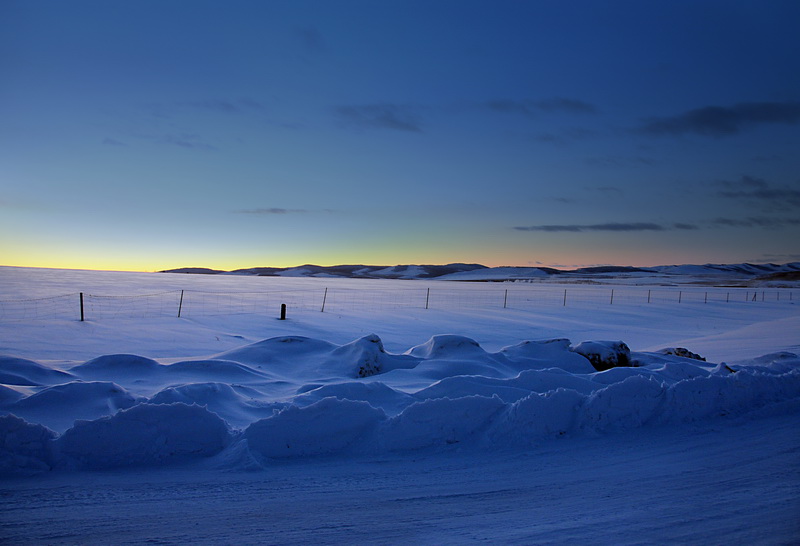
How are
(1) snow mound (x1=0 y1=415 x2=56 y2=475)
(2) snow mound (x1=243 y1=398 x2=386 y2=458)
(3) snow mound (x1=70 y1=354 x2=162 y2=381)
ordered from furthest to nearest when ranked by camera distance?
(3) snow mound (x1=70 y1=354 x2=162 y2=381) → (2) snow mound (x1=243 y1=398 x2=386 y2=458) → (1) snow mound (x1=0 y1=415 x2=56 y2=475)

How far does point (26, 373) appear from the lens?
23.5ft

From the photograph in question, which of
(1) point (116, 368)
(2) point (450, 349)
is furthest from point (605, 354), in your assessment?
(1) point (116, 368)

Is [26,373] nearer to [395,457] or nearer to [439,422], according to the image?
[395,457]

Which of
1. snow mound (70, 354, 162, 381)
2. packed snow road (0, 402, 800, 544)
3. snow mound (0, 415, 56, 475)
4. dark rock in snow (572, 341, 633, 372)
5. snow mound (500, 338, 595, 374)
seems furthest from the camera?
dark rock in snow (572, 341, 633, 372)

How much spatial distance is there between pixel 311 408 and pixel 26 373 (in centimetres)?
498

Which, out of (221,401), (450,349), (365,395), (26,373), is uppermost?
(450,349)

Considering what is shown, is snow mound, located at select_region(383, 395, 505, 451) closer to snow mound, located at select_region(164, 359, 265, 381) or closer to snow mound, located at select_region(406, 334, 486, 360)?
snow mound, located at select_region(164, 359, 265, 381)

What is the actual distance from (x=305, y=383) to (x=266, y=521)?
434 centimetres

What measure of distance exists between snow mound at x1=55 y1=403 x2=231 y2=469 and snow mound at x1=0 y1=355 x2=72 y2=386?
3.18 meters

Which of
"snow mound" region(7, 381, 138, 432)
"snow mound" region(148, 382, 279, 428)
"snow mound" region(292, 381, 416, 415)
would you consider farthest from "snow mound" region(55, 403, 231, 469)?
"snow mound" region(292, 381, 416, 415)

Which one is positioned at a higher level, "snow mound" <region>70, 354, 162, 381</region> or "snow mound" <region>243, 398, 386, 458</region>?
"snow mound" <region>243, 398, 386, 458</region>

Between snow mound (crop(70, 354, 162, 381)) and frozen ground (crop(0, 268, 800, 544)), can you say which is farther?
snow mound (crop(70, 354, 162, 381))

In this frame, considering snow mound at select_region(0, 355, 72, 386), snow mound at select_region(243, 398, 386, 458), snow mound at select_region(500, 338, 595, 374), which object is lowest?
snow mound at select_region(0, 355, 72, 386)

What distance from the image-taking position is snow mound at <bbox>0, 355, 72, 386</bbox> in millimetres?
6812
